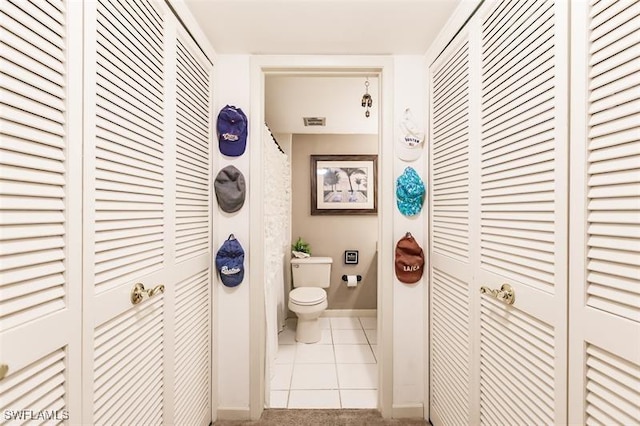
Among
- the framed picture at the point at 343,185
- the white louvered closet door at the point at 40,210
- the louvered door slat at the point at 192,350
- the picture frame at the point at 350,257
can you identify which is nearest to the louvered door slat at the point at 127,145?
the white louvered closet door at the point at 40,210

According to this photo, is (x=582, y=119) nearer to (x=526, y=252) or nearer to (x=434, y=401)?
(x=526, y=252)

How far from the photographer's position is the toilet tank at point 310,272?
362 cm

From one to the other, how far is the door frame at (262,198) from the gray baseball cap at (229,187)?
9 cm

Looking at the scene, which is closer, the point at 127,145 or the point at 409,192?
the point at 127,145

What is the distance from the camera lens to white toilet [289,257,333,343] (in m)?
2.98

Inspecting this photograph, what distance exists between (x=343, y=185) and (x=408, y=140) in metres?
1.99

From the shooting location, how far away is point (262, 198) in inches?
78.4

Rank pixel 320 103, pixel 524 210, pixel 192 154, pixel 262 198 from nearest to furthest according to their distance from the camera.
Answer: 1. pixel 524 210
2. pixel 192 154
3. pixel 262 198
4. pixel 320 103

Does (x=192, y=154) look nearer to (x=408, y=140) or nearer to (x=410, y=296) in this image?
(x=408, y=140)

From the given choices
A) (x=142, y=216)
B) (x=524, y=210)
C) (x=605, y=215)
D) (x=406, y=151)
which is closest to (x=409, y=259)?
(x=406, y=151)

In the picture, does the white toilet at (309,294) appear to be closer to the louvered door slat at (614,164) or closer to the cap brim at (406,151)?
the cap brim at (406,151)

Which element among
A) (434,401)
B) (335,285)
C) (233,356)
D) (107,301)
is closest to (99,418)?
(107,301)

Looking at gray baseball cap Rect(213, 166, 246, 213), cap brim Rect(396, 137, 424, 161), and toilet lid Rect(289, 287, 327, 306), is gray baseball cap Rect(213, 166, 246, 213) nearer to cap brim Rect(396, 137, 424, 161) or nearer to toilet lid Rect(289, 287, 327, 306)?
cap brim Rect(396, 137, 424, 161)

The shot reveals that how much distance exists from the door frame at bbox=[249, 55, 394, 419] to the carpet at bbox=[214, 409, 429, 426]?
0.18ft
